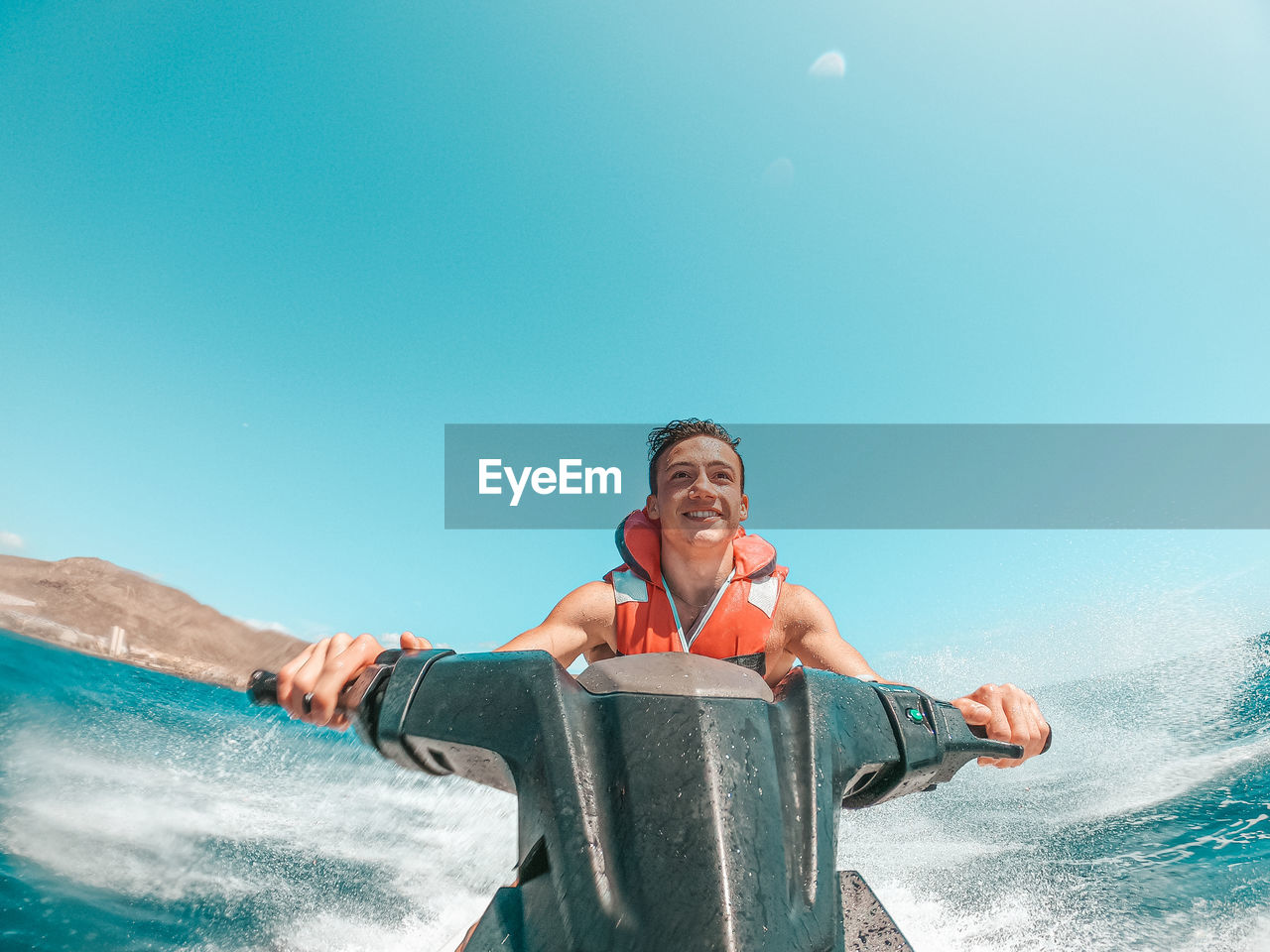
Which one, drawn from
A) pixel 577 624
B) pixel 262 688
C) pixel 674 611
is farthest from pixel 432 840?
pixel 262 688

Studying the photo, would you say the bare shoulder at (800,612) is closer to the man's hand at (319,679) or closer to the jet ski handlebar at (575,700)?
the jet ski handlebar at (575,700)

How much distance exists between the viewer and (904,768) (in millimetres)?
1116

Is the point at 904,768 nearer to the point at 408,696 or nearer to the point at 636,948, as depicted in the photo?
the point at 636,948

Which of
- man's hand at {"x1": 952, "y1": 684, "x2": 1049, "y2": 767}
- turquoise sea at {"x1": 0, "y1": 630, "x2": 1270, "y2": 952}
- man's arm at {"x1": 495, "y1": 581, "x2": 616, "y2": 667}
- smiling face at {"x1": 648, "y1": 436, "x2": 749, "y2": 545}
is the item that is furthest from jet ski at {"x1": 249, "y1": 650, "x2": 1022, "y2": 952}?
man's arm at {"x1": 495, "y1": 581, "x2": 616, "y2": 667}

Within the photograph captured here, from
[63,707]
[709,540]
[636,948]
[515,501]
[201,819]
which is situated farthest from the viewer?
[63,707]

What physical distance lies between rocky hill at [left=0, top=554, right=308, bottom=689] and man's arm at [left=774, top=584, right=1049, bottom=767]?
13.3 meters

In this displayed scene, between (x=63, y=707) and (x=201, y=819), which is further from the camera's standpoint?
(x=63, y=707)

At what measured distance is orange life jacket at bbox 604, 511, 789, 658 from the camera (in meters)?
2.77

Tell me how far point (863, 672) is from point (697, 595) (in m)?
0.78

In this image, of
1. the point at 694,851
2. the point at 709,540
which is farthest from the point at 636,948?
the point at 709,540

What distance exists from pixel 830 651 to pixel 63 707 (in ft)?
27.2

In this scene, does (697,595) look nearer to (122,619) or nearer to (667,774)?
(667,774)

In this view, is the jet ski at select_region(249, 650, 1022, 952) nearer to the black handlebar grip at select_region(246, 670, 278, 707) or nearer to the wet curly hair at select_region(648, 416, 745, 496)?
the black handlebar grip at select_region(246, 670, 278, 707)

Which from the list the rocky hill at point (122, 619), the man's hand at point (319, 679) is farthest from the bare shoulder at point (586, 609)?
the rocky hill at point (122, 619)
